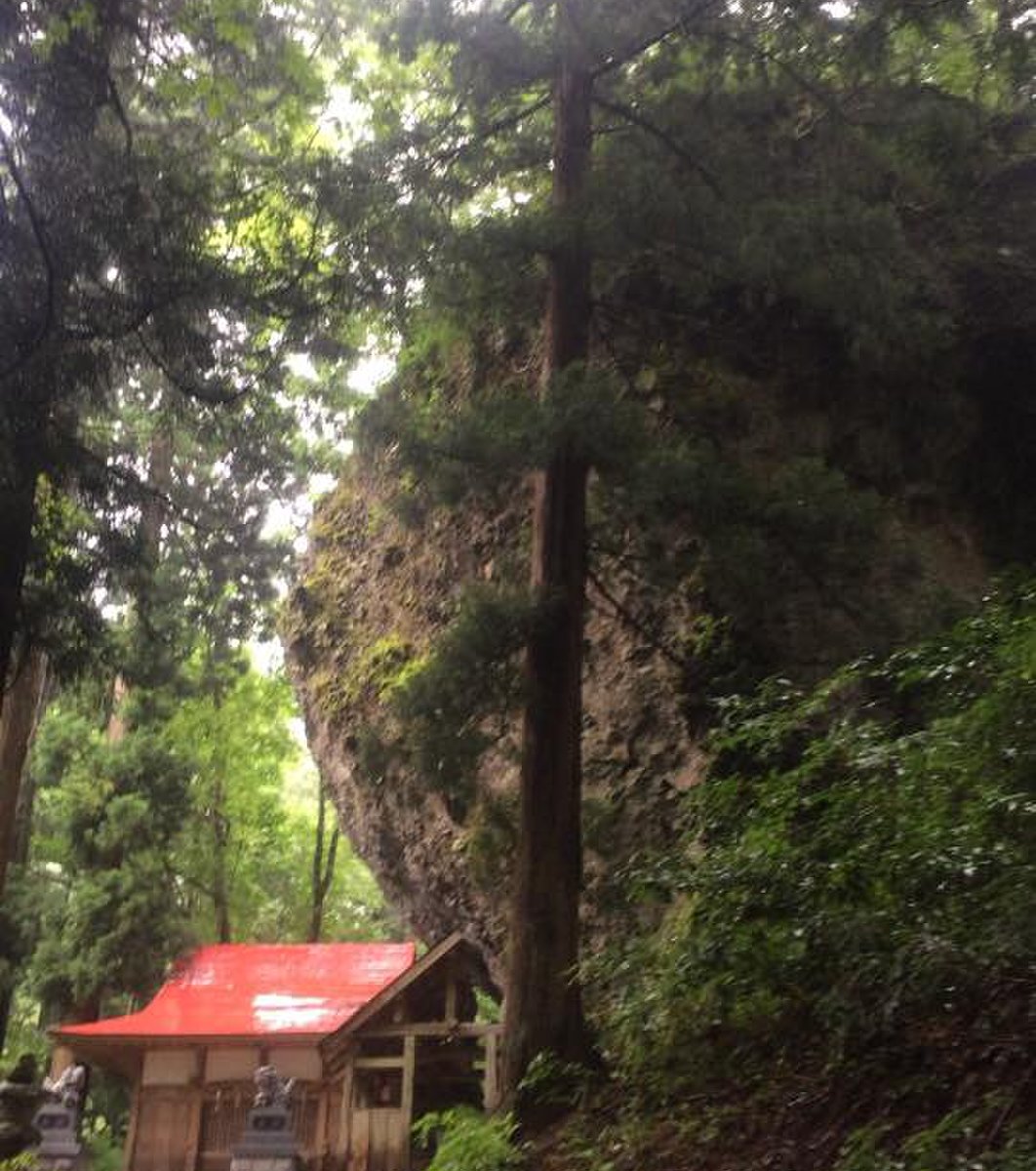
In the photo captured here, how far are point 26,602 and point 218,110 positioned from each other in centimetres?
360

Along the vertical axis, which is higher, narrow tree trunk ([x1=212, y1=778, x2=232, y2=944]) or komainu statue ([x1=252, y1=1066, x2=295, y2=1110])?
narrow tree trunk ([x1=212, y1=778, x2=232, y2=944])

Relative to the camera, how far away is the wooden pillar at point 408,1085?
1262cm

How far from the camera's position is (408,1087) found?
1262 centimetres

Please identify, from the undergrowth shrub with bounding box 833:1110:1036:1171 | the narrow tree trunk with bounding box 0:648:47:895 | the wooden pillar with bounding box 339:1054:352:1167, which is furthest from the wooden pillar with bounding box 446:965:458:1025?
the undergrowth shrub with bounding box 833:1110:1036:1171

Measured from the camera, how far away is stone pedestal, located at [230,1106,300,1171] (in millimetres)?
12297

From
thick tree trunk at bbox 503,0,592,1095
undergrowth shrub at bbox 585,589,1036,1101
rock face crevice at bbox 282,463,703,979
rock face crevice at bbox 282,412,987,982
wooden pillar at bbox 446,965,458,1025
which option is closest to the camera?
undergrowth shrub at bbox 585,589,1036,1101

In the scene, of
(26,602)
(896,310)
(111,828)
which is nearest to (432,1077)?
(111,828)

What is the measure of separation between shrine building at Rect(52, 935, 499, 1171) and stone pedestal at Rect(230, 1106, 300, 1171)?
0.74m

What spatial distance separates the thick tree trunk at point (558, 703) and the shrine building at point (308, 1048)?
209 inches

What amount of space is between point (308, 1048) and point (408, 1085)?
2753 millimetres

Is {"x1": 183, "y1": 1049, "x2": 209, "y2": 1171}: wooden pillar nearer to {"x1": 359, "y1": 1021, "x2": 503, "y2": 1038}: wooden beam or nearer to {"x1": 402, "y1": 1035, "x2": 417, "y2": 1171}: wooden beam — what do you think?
{"x1": 402, "y1": 1035, "x2": 417, "y2": 1171}: wooden beam

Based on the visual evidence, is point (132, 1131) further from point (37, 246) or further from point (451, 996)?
point (37, 246)

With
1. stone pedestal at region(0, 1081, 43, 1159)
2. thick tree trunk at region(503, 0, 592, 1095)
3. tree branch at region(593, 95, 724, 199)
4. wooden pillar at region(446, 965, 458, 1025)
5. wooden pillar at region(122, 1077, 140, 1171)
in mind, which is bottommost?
wooden pillar at region(122, 1077, 140, 1171)

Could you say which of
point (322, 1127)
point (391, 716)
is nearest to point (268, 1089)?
point (322, 1127)
